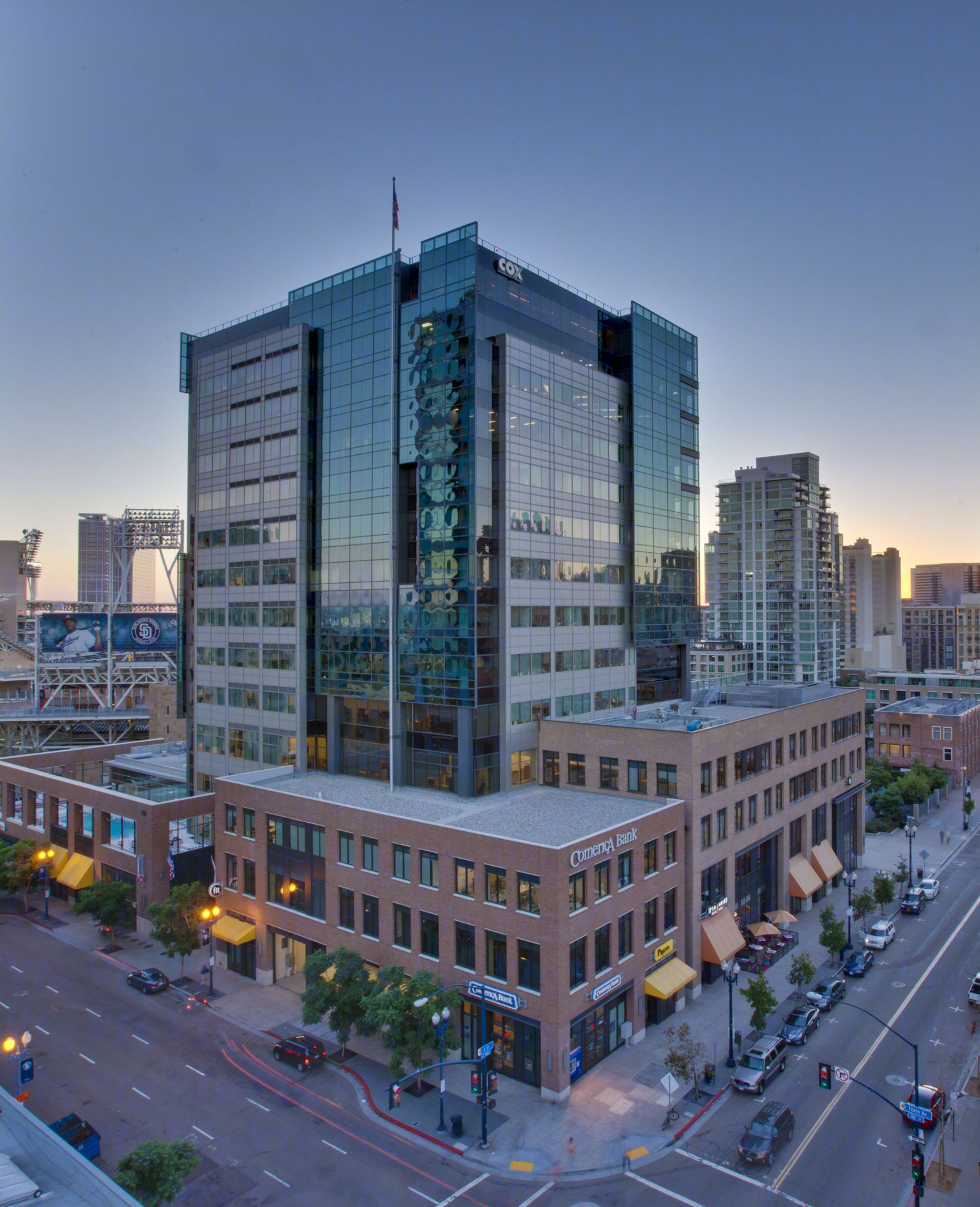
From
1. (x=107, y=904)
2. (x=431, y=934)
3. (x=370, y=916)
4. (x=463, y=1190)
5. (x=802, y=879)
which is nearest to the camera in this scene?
(x=463, y=1190)

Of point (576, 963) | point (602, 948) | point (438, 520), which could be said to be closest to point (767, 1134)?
point (576, 963)

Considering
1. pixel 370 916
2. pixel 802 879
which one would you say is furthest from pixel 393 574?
pixel 802 879

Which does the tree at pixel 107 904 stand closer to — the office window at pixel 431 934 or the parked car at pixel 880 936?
the office window at pixel 431 934

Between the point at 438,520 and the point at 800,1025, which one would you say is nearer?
the point at 800,1025

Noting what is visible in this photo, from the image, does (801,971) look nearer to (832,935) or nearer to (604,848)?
(832,935)

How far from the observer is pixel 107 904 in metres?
53.9

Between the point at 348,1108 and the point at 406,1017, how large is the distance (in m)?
4.62

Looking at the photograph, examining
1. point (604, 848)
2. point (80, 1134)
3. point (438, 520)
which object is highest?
point (438, 520)

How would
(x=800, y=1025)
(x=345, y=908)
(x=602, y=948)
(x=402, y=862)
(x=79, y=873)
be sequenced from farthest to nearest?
(x=79, y=873), (x=345, y=908), (x=402, y=862), (x=800, y=1025), (x=602, y=948)

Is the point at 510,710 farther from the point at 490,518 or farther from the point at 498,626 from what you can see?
the point at 490,518

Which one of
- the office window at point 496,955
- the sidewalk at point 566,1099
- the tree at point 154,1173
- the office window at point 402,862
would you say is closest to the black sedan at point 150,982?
the sidewalk at point 566,1099

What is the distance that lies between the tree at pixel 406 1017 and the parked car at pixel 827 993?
22.3 m

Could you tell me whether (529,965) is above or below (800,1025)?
above

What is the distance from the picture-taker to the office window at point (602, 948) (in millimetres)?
38344
